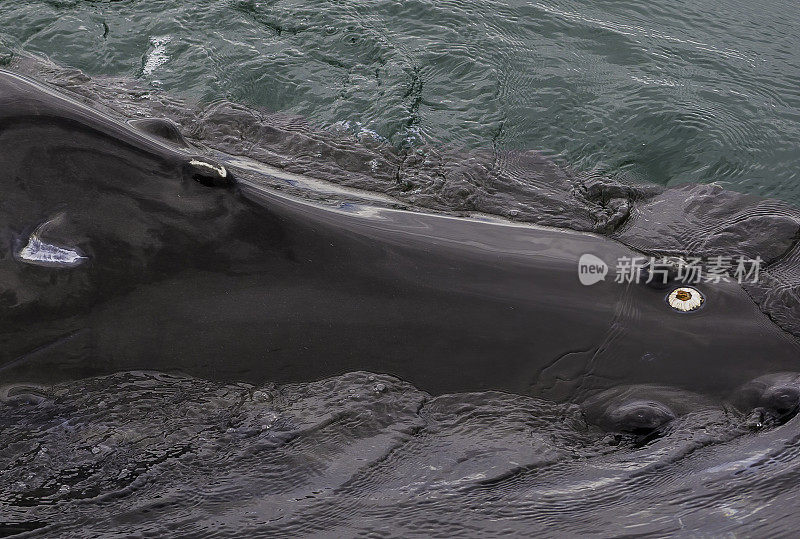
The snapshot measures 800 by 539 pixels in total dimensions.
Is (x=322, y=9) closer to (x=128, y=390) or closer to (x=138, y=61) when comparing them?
(x=138, y=61)

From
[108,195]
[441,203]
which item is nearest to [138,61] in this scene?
[441,203]

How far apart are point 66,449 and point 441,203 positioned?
9.92 feet

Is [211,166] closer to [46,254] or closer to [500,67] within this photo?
[46,254]

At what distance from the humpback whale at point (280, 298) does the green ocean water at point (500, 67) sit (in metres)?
3.15

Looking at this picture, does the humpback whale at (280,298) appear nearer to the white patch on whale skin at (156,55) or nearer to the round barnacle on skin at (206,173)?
the round barnacle on skin at (206,173)

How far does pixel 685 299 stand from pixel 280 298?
191 cm

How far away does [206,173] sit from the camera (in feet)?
15.1

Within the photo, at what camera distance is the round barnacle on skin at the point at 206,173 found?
15.1 ft

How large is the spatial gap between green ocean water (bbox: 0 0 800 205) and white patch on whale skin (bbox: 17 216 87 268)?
3819 millimetres

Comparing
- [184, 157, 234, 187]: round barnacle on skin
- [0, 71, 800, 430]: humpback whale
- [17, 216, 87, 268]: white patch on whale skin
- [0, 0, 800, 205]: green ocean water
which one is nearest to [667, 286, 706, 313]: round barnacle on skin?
[0, 71, 800, 430]: humpback whale

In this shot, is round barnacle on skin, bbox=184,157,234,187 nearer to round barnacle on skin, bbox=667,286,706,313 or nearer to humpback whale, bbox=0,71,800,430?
humpback whale, bbox=0,71,800,430

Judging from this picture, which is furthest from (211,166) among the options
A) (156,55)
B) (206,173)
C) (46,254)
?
(156,55)

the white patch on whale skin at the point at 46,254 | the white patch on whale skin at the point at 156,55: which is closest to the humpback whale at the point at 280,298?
the white patch on whale skin at the point at 46,254

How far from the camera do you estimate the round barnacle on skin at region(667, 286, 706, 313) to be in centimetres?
487
